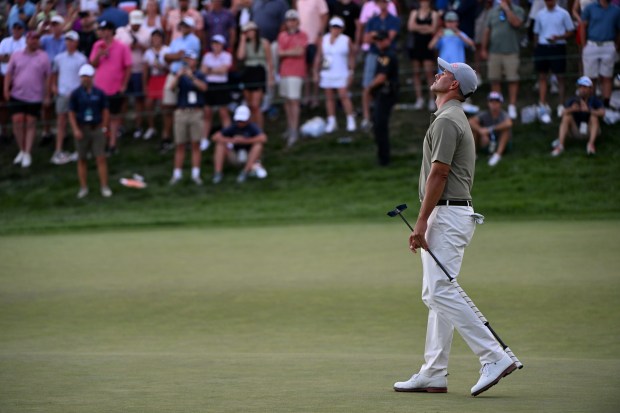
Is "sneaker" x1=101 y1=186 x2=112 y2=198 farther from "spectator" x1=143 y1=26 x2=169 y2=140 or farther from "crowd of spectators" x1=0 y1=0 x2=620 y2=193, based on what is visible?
"spectator" x1=143 y1=26 x2=169 y2=140

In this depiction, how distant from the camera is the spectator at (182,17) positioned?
22.2m

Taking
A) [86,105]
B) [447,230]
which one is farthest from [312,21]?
[447,230]

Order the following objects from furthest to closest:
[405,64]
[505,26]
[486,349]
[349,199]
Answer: [405,64] → [505,26] → [349,199] → [486,349]

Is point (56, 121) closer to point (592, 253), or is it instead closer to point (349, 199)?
point (349, 199)

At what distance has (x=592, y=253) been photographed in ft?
44.4

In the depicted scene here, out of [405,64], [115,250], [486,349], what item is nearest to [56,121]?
[405,64]

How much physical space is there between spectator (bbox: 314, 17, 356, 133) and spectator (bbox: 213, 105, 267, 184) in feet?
6.38

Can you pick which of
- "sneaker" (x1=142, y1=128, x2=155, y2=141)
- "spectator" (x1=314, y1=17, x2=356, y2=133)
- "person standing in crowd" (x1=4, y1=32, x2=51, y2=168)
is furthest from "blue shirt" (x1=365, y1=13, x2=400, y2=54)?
"person standing in crowd" (x1=4, y1=32, x2=51, y2=168)

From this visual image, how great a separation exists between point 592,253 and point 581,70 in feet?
24.7

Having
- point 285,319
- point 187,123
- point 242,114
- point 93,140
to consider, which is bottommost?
point 285,319

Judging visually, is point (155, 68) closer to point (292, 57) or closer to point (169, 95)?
point (169, 95)

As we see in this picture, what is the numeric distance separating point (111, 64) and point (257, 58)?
2.82m

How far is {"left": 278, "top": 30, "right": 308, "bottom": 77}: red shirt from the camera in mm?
21062

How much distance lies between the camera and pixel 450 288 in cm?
686
